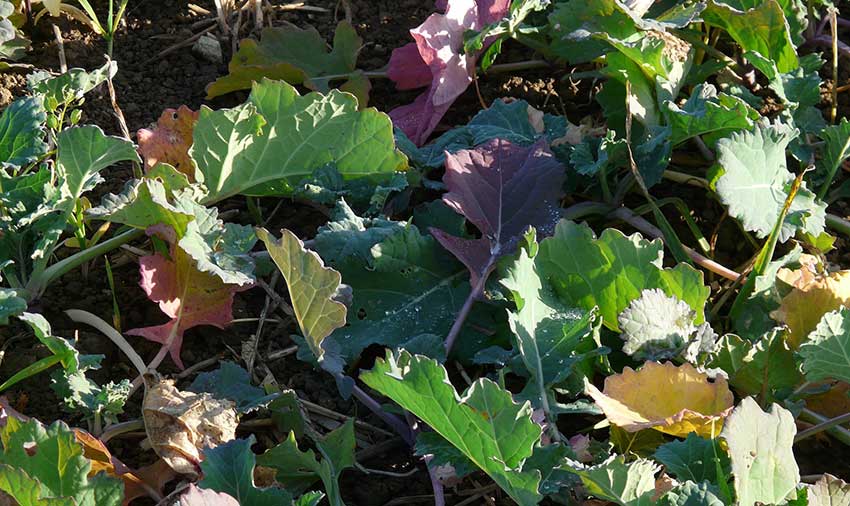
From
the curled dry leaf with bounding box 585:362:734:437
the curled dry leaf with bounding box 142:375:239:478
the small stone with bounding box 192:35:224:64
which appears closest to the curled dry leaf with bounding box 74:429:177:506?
the curled dry leaf with bounding box 142:375:239:478

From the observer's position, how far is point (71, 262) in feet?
5.80

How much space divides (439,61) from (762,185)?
25.4 inches

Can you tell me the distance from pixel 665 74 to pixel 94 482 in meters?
1.18

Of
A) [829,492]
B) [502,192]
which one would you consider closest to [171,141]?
[502,192]

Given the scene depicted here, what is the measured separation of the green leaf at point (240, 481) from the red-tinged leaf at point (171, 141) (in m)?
0.68

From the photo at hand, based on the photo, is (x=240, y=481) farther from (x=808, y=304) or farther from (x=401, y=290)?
(x=808, y=304)

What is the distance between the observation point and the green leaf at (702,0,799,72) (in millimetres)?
1986

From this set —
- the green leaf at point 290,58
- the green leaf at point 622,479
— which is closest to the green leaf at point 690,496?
the green leaf at point 622,479

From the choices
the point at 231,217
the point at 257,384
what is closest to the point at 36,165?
the point at 231,217

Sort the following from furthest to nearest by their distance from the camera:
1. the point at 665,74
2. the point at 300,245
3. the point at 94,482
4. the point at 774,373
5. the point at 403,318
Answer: the point at 665,74
the point at 403,318
the point at 774,373
the point at 300,245
the point at 94,482

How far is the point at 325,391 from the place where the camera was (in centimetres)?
170

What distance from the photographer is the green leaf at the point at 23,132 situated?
68.4 inches

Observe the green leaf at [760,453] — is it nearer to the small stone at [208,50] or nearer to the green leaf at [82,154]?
the green leaf at [82,154]

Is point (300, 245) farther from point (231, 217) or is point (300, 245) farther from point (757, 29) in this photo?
point (757, 29)
